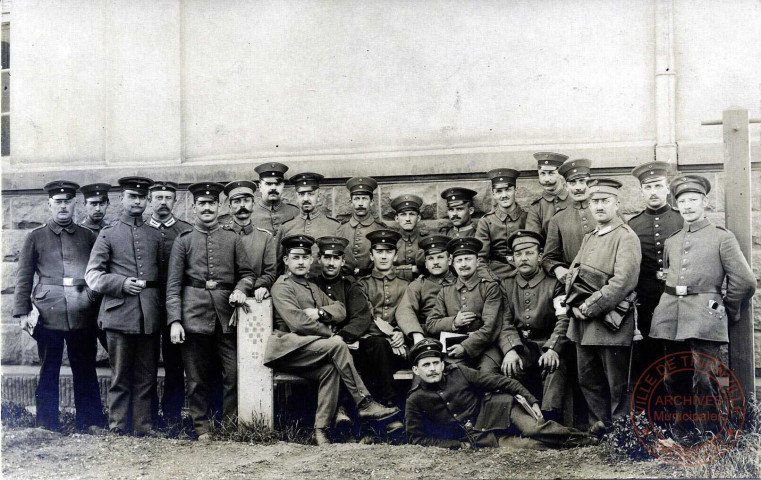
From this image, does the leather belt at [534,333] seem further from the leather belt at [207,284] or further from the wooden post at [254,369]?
the leather belt at [207,284]

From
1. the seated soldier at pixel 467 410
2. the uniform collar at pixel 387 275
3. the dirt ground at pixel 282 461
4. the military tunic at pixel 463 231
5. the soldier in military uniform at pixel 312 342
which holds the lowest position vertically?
the dirt ground at pixel 282 461

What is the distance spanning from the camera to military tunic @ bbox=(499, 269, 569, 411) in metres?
5.21

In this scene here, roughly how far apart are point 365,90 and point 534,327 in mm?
2533

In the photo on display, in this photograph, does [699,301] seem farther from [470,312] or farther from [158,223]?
[158,223]

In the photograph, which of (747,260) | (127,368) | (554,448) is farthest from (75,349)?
(747,260)

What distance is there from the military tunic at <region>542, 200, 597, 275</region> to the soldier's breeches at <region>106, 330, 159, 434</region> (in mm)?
3131

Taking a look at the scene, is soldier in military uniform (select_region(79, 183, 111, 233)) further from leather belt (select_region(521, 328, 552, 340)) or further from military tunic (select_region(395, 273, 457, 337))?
leather belt (select_region(521, 328, 552, 340))

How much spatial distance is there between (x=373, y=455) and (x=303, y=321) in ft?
3.57

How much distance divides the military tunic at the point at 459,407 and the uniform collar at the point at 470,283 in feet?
2.00

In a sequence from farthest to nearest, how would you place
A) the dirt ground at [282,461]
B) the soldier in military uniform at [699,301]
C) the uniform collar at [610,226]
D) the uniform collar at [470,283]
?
the uniform collar at [470,283], the uniform collar at [610,226], the soldier in military uniform at [699,301], the dirt ground at [282,461]

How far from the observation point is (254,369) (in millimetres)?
5566

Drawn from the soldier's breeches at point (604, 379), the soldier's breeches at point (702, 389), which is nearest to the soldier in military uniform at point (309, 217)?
the soldier's breeches at point (604, 379)

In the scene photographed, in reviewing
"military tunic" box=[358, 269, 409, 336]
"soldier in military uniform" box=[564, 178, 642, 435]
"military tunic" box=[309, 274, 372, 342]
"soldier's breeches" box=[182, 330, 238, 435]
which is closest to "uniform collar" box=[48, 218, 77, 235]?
"soldier's breeches" box=[182, 330, 238, 435]

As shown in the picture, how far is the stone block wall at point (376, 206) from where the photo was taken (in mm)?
5910
